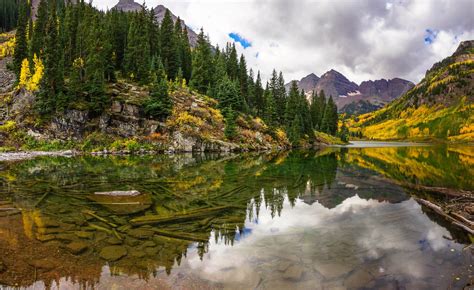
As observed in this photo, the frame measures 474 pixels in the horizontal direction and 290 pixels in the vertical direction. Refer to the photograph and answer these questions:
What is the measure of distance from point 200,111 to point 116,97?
1760 cm

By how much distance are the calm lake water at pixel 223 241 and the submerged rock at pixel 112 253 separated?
3 cm

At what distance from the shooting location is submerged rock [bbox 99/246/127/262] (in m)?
8.85

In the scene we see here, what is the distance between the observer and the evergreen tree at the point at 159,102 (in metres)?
58.4

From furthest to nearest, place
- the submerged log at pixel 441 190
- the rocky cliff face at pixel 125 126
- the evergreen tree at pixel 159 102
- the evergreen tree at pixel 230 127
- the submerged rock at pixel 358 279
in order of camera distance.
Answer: the evergreen tree at pixel 230 127
the evergreen tree at pixel 159 102
the rocky cliff face at pixel 125 126
the submerged log at pixel 441 190
the submerged rock at pixel 358 279

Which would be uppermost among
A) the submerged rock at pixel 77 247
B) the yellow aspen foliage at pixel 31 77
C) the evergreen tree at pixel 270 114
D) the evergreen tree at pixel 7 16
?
the evergreen tree at pixel 7 16

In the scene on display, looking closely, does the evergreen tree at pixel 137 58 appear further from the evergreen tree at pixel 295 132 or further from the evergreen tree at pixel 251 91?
the evergreen tree at pixel 295 132

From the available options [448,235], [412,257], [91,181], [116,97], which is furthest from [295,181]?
[116,97]

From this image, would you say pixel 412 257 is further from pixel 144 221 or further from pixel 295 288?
pixel 144 221

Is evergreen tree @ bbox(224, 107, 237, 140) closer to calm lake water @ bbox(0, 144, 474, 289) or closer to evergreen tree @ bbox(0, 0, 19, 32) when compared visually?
calm lake water @ bbox(0, 144, 474, 289)

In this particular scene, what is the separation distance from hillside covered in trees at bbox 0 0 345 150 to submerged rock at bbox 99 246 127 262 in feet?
162

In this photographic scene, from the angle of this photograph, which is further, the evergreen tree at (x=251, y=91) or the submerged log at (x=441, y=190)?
the evergreen tree at (x=251, y=91)

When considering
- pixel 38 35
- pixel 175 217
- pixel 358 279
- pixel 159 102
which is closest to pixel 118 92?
pixel 159 102

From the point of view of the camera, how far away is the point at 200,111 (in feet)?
210

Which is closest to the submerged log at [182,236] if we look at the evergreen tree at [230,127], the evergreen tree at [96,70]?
the evergreen tree at [96,70]
